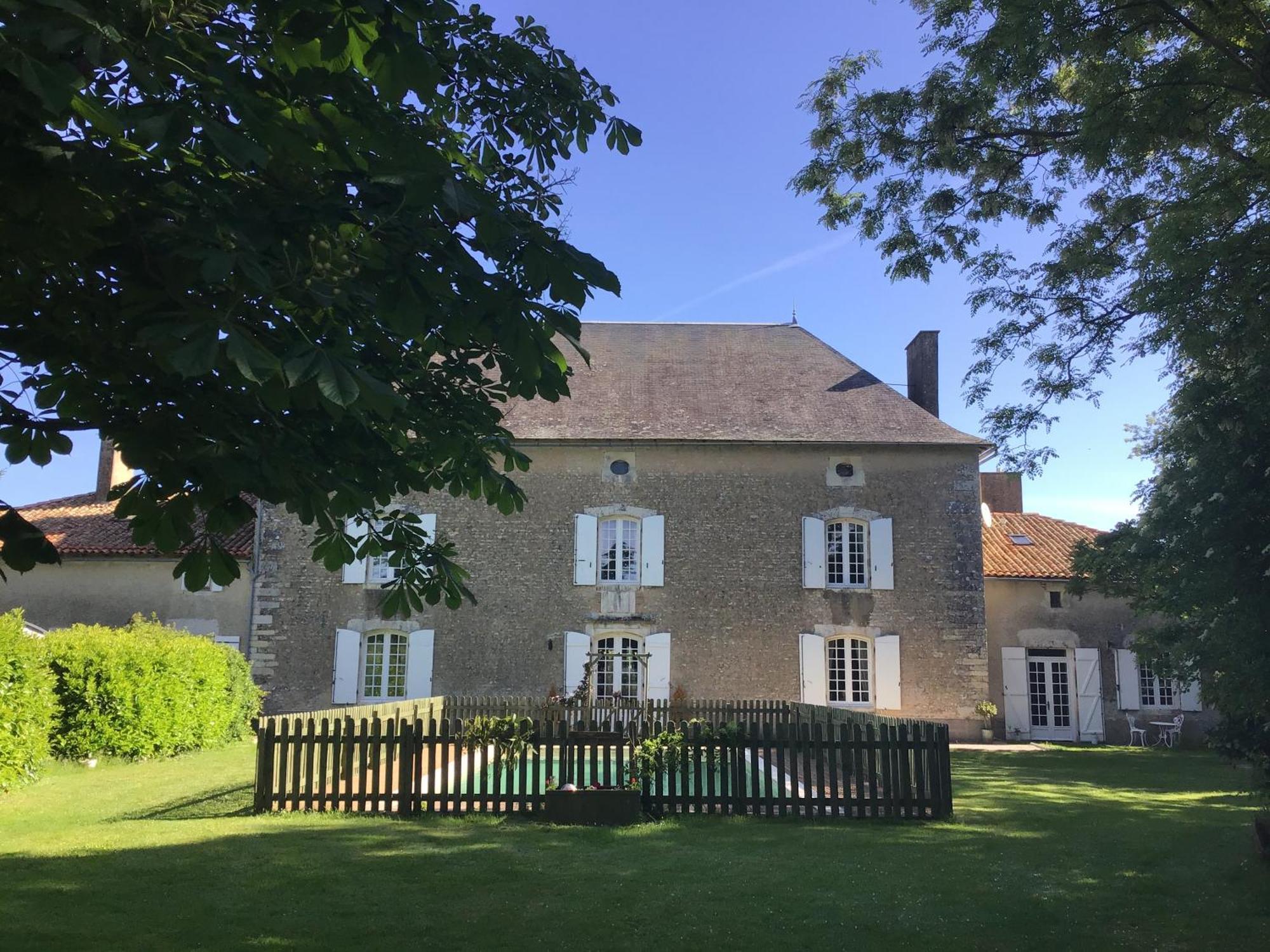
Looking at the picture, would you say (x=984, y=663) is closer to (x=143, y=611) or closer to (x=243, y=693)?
(x=243, y=693)

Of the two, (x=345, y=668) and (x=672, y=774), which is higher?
(x=345, y=668)

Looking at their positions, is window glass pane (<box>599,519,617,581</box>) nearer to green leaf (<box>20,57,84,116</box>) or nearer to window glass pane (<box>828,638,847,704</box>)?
window glass pane (<box>828,638,847,704</box>)

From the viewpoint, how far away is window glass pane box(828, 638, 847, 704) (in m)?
18.2

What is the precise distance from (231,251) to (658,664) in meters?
16.0

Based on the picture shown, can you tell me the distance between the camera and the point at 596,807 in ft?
28.0

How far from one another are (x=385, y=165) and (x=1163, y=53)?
6.86 meters

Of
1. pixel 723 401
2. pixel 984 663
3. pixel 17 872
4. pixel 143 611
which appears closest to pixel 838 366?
pixel 723 401

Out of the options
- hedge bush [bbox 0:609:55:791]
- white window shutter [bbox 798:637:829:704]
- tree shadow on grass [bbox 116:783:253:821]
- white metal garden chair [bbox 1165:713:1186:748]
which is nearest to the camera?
tree shadow on grass [bbox 116:783:253:821]

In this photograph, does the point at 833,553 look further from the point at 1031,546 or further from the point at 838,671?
the point at 1031,546

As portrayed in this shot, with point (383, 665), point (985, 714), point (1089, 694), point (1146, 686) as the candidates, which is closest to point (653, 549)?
point (383, 665)

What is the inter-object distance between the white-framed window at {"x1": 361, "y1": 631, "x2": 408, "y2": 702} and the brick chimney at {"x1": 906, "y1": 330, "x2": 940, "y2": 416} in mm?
11833

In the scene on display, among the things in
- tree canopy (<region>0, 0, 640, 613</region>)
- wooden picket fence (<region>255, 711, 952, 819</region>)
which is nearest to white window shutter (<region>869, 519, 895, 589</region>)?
wooden picket fence (<region>255, 711, 952, 819</region>)

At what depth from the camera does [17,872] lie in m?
6.43

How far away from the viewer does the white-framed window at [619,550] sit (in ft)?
60.4
